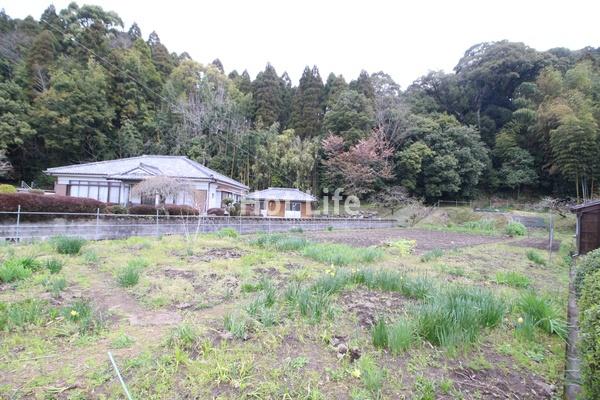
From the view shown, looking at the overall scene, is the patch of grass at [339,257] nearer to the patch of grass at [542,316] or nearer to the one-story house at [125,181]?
the patch of grass at [542,316]

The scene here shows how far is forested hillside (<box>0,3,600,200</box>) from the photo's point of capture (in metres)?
24.7

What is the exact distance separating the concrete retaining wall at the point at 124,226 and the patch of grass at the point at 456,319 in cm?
878

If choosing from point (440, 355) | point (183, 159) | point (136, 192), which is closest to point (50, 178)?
point (183, 159)

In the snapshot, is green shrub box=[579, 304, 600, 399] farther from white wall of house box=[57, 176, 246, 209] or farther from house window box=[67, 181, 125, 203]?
house window box=[67, 181, 125, 203]

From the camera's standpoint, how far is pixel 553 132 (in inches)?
948

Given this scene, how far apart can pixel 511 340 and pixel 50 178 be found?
33.7m

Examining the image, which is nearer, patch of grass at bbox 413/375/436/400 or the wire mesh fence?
patch of grass at bbox 413/375/436/400

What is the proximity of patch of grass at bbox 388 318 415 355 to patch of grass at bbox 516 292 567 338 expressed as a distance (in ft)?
5.05

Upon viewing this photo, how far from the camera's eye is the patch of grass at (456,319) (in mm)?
2592

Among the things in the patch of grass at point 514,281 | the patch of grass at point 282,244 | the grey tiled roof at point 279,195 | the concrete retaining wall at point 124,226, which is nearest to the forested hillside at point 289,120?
the grey tiled roof at point 279,195

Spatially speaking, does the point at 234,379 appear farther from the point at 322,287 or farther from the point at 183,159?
the point at 183,159

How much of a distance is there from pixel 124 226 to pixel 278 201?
1461cm

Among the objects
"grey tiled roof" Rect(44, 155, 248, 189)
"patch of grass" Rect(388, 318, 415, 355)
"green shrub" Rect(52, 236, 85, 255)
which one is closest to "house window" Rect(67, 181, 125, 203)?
"grey tiled roof" Rect(44, 155, 248, 189)

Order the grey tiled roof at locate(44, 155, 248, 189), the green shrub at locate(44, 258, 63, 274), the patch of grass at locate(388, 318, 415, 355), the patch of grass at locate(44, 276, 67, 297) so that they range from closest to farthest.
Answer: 1. the patch of grass at locate(388, 318, 415, 355)
2. the patch of grass at locate(44, 276, 67, 297)
3. the green shrub at locate(44, 258, 63, 274)
4. the grey tiled roof at locate(44, 155, 248, 189)
